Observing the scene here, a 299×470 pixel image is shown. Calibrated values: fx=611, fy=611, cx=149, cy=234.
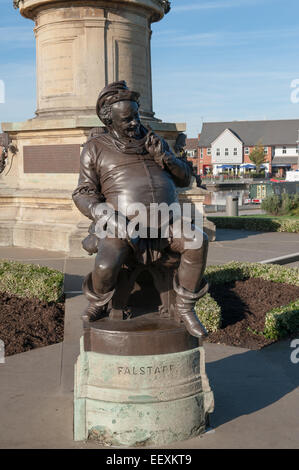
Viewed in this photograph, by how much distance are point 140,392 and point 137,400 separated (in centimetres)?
6

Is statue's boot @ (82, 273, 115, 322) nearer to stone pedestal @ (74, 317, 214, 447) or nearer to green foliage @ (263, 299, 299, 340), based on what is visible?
stone pedestal @ (74, 317, 214, 447)

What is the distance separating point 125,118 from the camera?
193 inches

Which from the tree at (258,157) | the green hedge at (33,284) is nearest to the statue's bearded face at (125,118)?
the green hedge at (33,284)

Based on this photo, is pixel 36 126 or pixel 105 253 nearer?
pixel 105 253

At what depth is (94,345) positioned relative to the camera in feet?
15.3

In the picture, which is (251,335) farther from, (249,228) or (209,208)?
(209,208)

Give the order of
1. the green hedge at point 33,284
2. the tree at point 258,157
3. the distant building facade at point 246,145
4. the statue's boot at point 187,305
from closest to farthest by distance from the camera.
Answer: the statue's boot at point 187,305 < the green hedge at point 33,284 < the tree at point 258,157 < the distant building facade at point 246,145

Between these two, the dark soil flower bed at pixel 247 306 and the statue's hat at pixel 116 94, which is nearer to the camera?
the statue's hat at pixel 116 94

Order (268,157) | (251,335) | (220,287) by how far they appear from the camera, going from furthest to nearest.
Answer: (268,157) < (220,287) < (251,335)

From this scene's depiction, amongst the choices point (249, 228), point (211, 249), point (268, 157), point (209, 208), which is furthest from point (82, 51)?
point (268, 157)

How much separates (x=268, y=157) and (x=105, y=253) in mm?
97653

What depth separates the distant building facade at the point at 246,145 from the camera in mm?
98562

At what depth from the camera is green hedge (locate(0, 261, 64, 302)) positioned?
8531 mm

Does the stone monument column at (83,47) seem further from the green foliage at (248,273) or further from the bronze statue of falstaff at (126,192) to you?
the bronze statue of falstaff at (126,192)
